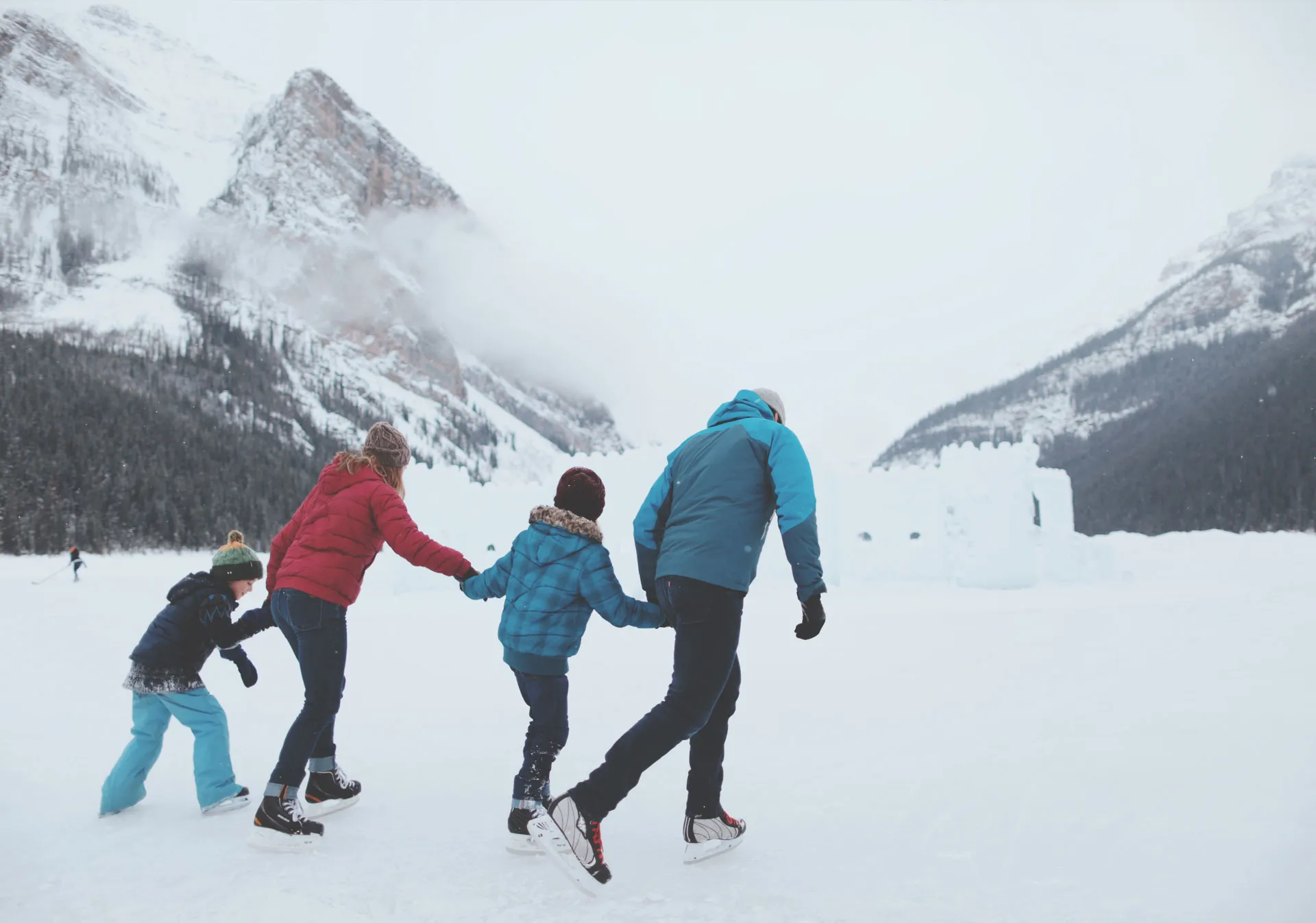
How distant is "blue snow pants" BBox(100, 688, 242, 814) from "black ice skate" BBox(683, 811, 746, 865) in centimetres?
206

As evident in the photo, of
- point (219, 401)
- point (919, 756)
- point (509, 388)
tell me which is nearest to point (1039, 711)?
point (919, 756)

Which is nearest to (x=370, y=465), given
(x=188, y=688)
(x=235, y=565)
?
(x=235, y=565)

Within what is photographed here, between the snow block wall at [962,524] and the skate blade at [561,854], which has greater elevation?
the snow block wall at [962,524]

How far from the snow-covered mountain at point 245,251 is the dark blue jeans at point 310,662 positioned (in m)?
88.2

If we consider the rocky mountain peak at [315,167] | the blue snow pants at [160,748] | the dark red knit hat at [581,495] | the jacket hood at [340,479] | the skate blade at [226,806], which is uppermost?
the rocky mountain peak at [315,167]

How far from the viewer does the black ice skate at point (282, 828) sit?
3201 millimetres

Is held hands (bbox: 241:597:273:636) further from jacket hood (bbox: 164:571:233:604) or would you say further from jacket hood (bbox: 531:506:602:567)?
jacket hood (bbox: 531:506:602:567)

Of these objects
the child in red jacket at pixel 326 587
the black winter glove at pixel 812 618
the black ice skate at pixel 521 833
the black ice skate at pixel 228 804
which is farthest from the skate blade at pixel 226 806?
the black winter glove at pixel 812 618

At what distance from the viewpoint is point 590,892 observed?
108 inches

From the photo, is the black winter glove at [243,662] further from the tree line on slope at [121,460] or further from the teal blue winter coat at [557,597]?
the tree line on slope at [121,460]

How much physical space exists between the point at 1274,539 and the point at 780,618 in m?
23.7

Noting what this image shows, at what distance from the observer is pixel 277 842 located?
3.20m

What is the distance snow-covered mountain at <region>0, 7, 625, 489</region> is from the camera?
355 ft

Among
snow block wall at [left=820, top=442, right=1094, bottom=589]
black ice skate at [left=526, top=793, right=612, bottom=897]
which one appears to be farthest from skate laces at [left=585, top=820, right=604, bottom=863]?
snow block wall at [left=820, top=442, right=1094, bottom=589]
